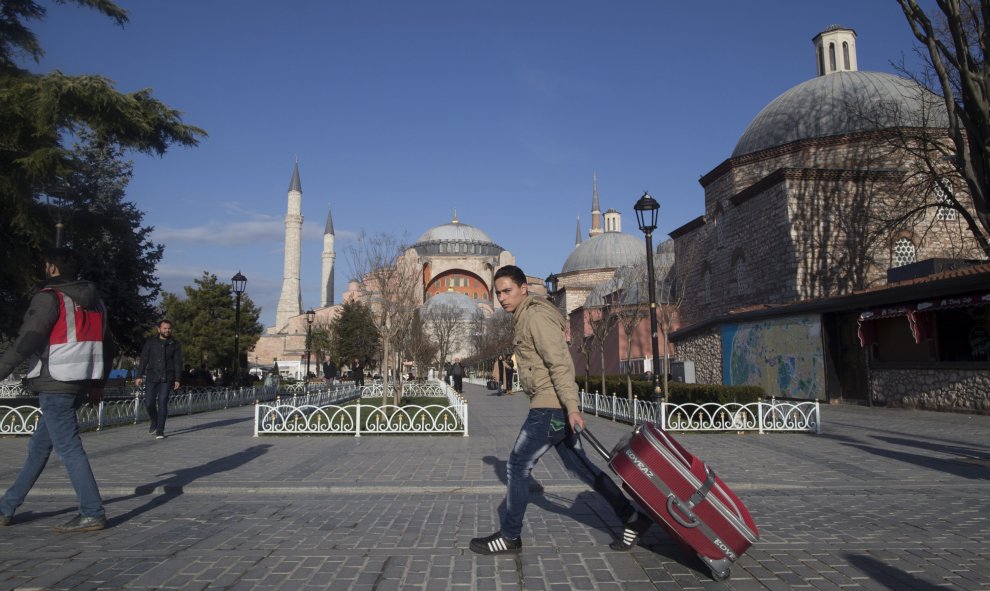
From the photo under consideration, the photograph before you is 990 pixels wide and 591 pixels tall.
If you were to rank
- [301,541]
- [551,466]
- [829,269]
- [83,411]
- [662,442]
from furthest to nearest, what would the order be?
[829,269], [83,411], [551,466], [301,541], [662,442]

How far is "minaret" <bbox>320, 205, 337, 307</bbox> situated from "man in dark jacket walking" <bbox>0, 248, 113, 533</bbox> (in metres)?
83.6

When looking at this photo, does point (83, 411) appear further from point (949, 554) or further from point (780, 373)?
point (780, 373)

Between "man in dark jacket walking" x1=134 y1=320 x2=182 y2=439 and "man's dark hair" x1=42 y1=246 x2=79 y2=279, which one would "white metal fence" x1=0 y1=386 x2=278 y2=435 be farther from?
"man's dark hair" x1=42 y1=246 x2=79 y2=279

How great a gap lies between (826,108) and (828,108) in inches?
2.8

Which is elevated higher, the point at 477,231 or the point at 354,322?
the point at 477,231

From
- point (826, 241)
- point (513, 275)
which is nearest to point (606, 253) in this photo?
point (826, 241)

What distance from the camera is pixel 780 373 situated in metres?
18.7

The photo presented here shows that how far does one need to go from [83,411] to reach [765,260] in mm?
22083

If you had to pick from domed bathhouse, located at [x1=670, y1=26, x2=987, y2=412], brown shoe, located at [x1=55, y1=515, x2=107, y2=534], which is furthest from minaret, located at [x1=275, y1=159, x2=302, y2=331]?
brown shoe, located at [x1=55, y1=515, x2=107, y2=534]

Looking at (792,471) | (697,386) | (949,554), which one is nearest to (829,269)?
(697,386)

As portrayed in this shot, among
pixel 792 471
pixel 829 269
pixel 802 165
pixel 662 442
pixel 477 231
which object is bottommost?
pixel 792 471

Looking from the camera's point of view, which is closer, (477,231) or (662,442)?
(662,442)

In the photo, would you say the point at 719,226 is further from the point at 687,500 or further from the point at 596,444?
the point at 687,500

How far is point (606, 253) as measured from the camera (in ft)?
183
